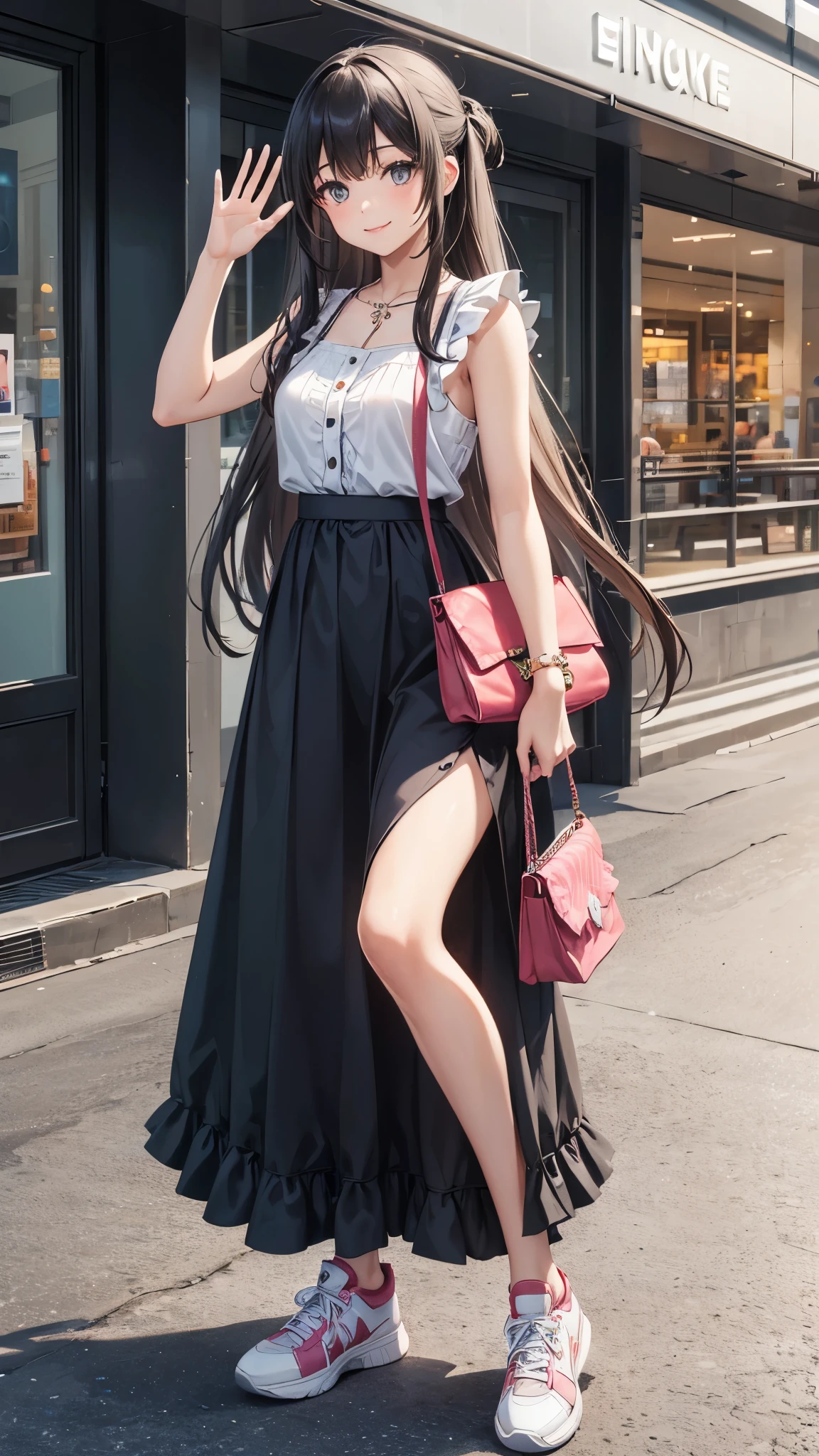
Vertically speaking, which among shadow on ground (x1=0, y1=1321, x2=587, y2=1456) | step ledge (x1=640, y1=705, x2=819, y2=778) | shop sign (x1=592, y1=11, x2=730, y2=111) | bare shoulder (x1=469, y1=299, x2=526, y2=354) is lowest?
shadow on ground (x1=0, y1=1321, x2=587, y2=1456)

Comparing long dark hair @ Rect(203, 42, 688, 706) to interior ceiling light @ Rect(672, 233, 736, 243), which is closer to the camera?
long dark hair @ Rect(203, 42, 688, 706)

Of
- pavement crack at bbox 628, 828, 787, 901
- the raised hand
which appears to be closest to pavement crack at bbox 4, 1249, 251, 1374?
the raised hand

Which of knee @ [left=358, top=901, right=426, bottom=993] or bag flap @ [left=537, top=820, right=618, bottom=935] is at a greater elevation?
bag flap @ [left=537, top=820, right=618, bottom=935]

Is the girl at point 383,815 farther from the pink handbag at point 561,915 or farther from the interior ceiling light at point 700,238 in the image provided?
the interior ceiling light at point 700,238

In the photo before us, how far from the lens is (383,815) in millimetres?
2271

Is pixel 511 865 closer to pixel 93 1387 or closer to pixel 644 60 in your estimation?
pixel 93 1387

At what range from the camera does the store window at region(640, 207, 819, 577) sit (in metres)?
8.29

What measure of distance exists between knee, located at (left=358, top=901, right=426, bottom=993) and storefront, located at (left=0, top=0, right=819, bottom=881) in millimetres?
1649

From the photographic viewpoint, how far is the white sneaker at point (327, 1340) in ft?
7.90

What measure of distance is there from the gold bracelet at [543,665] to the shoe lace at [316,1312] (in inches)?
40.8

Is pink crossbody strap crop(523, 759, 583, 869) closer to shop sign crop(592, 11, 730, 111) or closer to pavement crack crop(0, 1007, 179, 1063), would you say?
pavement crack crop(0, 1007, 179, 1063)

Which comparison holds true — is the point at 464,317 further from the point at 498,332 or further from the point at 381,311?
the point at 381,311

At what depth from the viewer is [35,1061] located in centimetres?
393

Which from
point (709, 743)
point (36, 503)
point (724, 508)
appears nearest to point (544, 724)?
point (36, 503)
